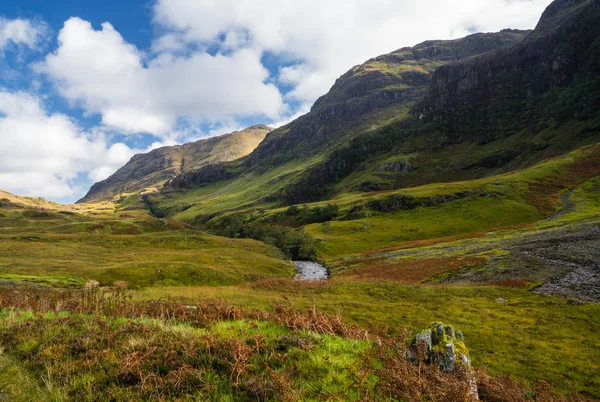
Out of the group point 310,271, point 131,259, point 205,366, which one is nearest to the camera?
point 205,366

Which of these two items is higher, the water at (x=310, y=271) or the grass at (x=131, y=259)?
the grass at (x=131, y=259)

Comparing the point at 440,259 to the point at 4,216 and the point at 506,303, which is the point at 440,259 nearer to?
the point at 506,303

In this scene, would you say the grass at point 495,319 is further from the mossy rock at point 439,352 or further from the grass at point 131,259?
the grass at point 131,259

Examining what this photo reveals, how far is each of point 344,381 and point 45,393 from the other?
7032 millimetres

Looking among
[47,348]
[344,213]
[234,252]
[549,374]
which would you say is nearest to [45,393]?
[47,348]

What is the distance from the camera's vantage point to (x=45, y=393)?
7.13 m

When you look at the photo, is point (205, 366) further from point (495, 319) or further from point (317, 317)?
point (495, 319)

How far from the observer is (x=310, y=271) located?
256 feet

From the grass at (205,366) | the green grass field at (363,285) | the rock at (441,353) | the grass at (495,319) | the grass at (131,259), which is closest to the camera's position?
the grass at (205,366)

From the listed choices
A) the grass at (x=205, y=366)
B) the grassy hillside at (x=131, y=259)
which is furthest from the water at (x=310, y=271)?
the grass at (x=205, y=366)

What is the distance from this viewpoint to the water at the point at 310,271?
7019cm

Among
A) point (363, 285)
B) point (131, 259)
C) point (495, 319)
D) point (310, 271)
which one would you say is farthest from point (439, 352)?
point (310, 271)

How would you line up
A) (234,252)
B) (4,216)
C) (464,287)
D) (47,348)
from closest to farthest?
(47,348) → (464,287) → (234,252) → (4,216)

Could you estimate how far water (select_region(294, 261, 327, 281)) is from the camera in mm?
70188
